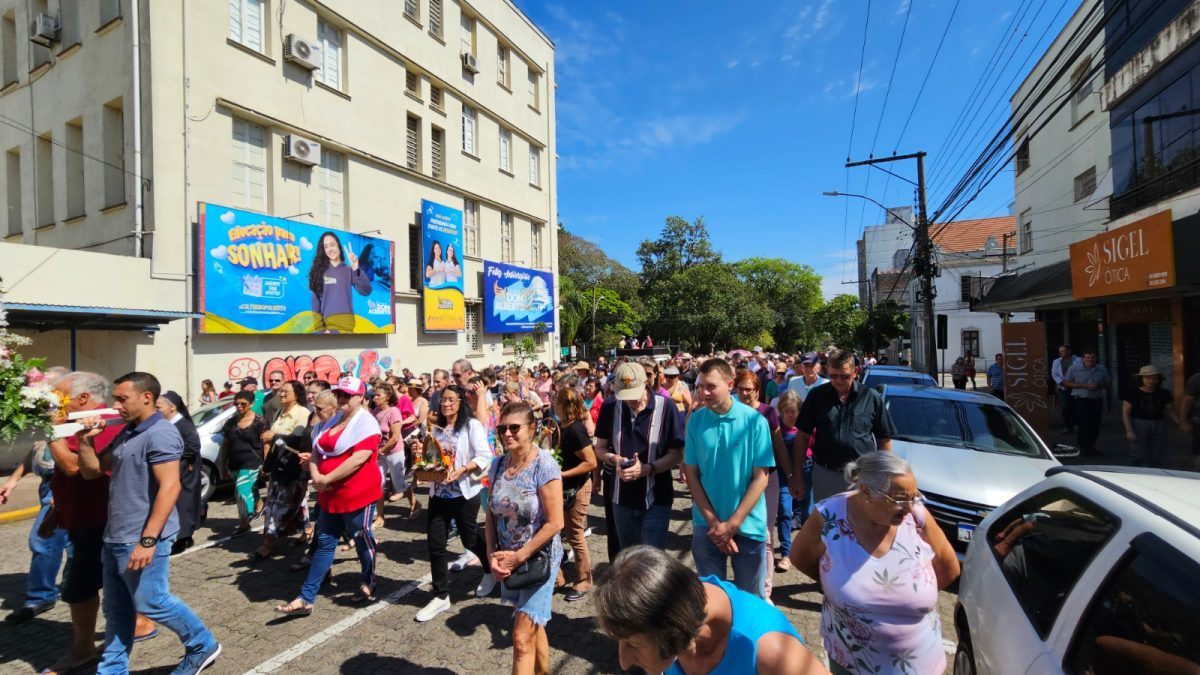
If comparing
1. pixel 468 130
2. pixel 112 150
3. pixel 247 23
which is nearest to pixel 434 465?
pixel 112 150

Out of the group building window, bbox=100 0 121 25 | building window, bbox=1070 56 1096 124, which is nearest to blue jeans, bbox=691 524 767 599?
building window, bbox=100 0 121 25

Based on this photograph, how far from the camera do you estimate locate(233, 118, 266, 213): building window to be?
1317 centimetres

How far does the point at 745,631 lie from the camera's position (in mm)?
1609

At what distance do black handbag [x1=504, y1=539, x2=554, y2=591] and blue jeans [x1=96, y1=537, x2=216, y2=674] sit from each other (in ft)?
6.81

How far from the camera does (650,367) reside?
8.15 metres

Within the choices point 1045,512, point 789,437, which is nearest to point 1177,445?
point 789,437

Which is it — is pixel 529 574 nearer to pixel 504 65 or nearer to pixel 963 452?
pixel 963 452

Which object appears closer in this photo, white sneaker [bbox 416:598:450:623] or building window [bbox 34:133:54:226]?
white sneaker [bbox 416:598:450:623]

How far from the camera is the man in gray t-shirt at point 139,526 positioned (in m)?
3.34

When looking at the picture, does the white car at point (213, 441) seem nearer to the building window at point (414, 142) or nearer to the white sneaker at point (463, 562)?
the white sneaker at point (463, 562)

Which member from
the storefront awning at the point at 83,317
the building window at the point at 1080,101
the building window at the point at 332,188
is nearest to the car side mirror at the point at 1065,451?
the storefront awning at the point at 83,317

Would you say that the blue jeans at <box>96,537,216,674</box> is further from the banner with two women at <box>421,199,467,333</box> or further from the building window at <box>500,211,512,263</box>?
the building window at <box>500,211,512,263</box>

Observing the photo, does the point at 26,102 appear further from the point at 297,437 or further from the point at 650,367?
the point at 650,367

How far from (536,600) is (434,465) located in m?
1.74
